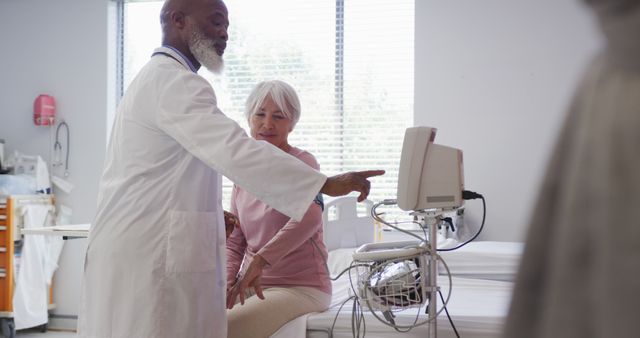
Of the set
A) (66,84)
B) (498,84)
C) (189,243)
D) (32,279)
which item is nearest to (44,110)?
(66,84)

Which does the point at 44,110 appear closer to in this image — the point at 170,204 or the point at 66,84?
the point at 66,84

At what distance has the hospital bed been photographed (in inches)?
79.4

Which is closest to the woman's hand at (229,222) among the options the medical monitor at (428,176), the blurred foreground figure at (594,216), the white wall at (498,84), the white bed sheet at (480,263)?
the medical monitor at (428,176)

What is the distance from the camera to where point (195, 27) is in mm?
1779

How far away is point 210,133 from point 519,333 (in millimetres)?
1179

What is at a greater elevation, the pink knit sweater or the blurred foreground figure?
the blurred foreground figure

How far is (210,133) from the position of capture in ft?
4.98

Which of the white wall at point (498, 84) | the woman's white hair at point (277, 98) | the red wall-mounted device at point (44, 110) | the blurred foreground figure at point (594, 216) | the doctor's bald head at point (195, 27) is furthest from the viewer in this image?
the red wall-mounted device at point (44, 110)

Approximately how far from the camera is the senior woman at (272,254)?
188 centimetres

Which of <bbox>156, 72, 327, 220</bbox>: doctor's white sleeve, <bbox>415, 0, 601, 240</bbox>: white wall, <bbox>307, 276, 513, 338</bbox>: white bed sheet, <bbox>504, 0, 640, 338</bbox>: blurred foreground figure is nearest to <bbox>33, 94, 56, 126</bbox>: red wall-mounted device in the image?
<bbox>415, 0, 601, 240</bbox>: white wall

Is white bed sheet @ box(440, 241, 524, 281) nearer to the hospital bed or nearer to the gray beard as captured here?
the hospital bed

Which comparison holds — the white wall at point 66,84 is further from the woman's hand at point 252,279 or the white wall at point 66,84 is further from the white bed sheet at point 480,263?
the woman's hand at point 252,279

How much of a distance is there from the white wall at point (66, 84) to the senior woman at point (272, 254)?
116 inches

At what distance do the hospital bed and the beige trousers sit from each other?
1.5 inches
